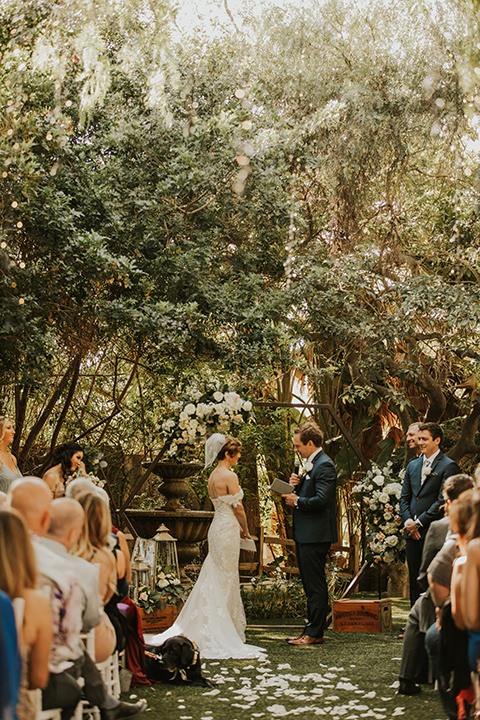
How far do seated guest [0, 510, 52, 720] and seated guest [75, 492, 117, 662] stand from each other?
945mm

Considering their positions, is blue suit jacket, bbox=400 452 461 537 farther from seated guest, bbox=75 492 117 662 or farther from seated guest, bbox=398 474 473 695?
seated guest, bbox=75 492 117 662

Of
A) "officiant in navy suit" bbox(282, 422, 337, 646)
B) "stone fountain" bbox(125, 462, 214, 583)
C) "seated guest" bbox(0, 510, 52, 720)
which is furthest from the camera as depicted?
"stone fountain" bbox(125, 462, 214, 583)

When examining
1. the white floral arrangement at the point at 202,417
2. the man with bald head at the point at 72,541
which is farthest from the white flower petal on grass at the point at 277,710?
the white floral arrangement at the point at 202,417

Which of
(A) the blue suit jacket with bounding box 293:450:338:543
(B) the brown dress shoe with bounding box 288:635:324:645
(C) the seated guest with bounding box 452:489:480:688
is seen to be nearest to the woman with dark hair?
(A) the blue suit jacket with bounding box 293:450:338:543

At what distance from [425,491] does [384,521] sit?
1351 mm

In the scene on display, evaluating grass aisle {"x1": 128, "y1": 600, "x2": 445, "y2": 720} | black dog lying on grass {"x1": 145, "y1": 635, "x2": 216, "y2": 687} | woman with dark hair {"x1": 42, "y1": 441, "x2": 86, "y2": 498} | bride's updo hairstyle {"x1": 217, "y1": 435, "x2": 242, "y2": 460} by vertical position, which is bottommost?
grass aisle {"x1": 128, "y1": 600, "x2": 445, "y2": 720}

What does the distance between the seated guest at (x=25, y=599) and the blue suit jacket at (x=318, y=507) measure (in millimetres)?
3746

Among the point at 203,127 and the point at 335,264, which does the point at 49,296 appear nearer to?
the point at 203,127

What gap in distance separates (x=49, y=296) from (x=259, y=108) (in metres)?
3.14

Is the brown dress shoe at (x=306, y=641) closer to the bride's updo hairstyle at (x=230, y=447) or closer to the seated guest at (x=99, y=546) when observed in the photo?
the bride's updo hairstyle at (x=230, y=447)

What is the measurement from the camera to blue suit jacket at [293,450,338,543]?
5.89m

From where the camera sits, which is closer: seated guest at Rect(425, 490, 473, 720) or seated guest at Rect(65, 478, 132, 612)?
seated guest at Rect(425, 490, 473, 720)

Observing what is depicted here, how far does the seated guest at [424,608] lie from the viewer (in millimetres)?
3854

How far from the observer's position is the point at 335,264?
758 centimetres
